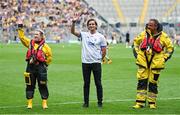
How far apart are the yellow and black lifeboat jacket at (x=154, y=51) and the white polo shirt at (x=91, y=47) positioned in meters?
0.87

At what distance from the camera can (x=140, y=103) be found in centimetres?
1212

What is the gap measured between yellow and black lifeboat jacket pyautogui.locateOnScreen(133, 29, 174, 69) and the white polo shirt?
873 millimetres

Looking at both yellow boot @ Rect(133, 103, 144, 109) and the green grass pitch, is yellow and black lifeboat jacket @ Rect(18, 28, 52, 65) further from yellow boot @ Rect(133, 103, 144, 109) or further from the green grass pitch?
yellow boot @ Rect(133, 103, 144, 109)

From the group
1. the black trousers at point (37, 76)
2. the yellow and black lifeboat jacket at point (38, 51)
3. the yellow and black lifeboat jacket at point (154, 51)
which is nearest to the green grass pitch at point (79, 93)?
the black trousers at point (37, 76)

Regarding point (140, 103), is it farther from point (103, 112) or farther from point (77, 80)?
point (77, 80)

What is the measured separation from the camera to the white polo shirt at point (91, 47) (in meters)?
12.1

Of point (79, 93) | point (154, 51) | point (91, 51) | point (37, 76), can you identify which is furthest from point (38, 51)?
point (79, 93)

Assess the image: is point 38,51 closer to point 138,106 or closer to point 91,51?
point 91,51

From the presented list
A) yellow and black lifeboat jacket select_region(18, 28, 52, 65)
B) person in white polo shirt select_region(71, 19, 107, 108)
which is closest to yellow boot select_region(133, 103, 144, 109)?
person in white polo shirt select_region(71, 19, 107, 108)

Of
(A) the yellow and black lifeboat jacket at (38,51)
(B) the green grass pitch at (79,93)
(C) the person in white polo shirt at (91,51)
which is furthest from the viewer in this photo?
(C) the person in white polo shirt at (91,51)

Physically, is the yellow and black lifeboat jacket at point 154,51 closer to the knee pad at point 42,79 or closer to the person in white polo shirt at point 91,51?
the person in white polo shirt at point 91,51

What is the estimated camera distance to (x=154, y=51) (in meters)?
12.0

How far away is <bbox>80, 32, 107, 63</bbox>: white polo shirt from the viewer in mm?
12055

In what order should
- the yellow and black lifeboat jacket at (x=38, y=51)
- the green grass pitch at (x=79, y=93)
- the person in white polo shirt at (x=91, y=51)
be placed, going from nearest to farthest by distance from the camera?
the green grass pitch at (x=79, y=93)
the yellow and black lifeboat jacket at (x=38, y=51)
the person in white polo shirt at (x=91, y=51)
